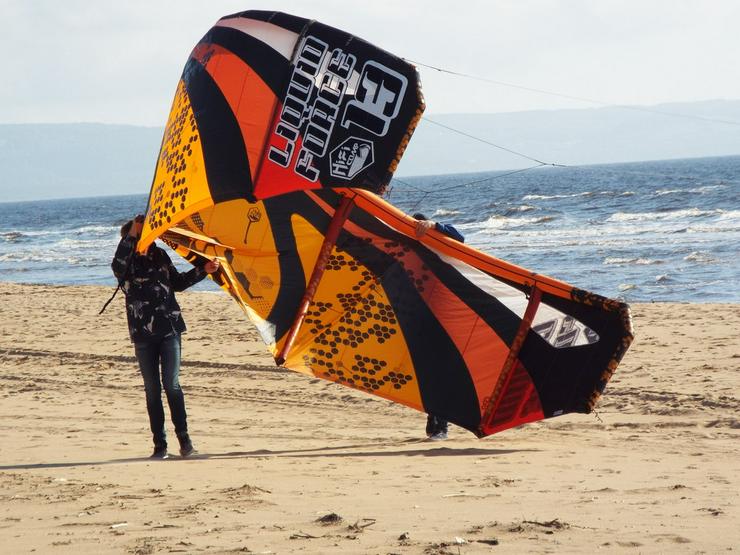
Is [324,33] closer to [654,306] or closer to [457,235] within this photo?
[457,235]

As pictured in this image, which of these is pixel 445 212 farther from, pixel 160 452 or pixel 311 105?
pixel 160 452

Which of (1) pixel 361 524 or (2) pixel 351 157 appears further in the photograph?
(2) pixel 351 157

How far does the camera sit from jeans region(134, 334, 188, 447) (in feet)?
18.4

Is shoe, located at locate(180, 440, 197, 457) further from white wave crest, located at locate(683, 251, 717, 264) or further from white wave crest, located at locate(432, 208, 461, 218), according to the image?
white wave crest, located at locate(432, 208, 461, 218)

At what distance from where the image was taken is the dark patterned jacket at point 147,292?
218 inches

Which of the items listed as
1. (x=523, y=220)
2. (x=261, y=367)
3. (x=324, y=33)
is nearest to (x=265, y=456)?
(x=324, y=33)

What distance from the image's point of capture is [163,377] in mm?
5711

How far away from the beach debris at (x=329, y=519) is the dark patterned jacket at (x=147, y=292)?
185cm

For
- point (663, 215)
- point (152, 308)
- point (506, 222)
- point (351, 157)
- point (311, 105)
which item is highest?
point (311, 105)

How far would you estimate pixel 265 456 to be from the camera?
5922mm

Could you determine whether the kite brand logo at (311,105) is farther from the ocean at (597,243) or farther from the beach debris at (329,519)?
the beach debris at (329,519)

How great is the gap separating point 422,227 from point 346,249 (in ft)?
2.44

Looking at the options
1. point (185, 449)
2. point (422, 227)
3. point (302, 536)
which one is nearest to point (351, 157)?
point (422, 227)

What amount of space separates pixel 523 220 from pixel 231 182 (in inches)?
1090
